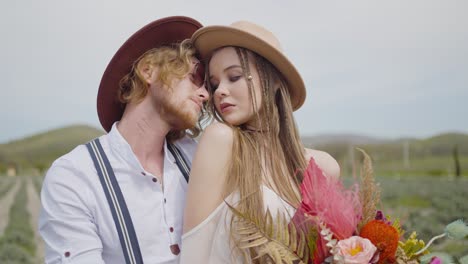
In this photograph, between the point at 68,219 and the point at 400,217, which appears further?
the point at 400,217

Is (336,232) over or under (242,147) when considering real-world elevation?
under

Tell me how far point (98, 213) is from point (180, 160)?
59 cm

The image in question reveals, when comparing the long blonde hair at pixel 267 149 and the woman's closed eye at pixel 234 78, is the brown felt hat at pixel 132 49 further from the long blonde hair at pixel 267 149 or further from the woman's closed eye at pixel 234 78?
the woman's closed eye at pixel 234 78

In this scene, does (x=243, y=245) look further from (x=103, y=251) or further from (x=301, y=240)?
(x=103, y=251)

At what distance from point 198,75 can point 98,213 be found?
2.97ft

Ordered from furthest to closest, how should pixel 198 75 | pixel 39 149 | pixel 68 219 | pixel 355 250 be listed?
pixel 39 149
pixel 198 75
pixel 68 219
pixel 355 250

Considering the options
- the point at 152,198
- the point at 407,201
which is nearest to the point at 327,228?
the point at 152,198

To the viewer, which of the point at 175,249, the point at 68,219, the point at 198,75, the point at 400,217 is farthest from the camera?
the point at 400,217

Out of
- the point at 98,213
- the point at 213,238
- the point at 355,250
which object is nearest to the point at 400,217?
the point at 213,238

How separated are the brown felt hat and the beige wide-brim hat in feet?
0.92

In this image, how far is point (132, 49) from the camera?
2.88 meters

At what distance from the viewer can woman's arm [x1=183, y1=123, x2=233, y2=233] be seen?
2139mm

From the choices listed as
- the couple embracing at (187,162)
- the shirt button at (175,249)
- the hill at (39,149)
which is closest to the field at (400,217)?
the couple embracing at (187,162)

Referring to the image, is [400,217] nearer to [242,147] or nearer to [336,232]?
[242,147]
